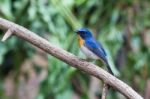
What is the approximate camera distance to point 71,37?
2492 mm

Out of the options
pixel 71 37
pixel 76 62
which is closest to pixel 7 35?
pixel 76 62

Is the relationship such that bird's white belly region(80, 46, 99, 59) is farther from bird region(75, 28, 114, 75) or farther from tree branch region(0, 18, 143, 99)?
tree branch region(0, 18, 143, 99)

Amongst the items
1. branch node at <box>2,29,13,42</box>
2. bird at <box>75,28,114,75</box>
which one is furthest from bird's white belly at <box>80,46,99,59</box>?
branch node at <box>2,29,13,42</box>

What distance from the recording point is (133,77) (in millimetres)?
2854

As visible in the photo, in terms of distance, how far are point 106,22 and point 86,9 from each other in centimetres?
13

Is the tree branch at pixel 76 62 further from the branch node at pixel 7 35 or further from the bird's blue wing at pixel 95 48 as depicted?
the bird's blue wing at pixel 95 48

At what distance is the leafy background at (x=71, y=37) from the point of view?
96.3 inches

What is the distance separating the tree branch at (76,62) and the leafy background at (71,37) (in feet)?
3.24

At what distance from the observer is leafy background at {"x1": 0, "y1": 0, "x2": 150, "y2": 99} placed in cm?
245

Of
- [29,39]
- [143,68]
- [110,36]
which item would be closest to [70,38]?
[110,36]

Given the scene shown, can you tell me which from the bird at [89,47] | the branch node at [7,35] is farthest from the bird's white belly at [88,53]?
the branch node at [7,35]

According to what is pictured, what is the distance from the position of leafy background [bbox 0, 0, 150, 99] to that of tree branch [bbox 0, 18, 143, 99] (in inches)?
38.9

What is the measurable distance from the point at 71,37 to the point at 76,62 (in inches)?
46.0

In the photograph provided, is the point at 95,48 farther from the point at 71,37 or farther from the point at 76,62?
the point at 71,37
